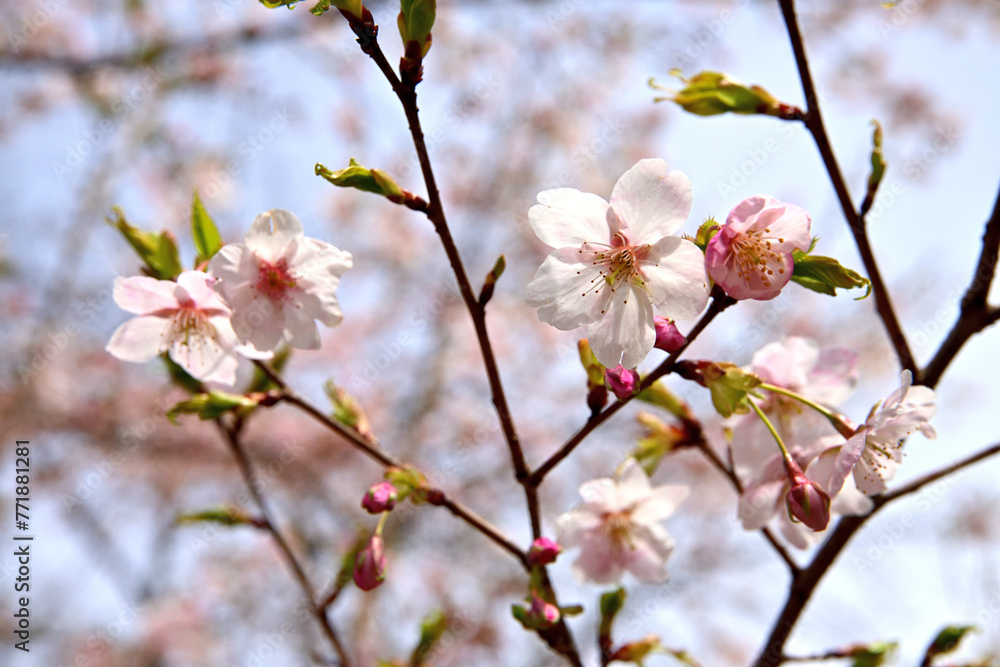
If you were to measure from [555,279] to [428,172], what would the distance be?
213mm

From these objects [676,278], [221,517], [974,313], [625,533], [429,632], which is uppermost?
[974,313]

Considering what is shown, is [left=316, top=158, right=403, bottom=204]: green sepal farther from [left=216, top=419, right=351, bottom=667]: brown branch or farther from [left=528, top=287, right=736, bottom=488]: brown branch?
[left=216, top=419, right=351, bottom=667]: brown branch

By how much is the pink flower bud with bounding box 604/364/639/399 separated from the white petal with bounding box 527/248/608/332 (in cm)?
8

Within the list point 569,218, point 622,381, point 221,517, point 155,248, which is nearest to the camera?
point 622,381

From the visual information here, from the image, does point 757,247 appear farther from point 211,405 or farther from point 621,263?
point 211,405

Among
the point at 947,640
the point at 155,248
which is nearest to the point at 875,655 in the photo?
the point at 947,640

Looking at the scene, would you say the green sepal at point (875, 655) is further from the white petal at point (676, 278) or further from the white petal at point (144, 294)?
the white petal at point (144, 294)

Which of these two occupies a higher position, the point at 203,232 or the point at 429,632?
the point at 203,232

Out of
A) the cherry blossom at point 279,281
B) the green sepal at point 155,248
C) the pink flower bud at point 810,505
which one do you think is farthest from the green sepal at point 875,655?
the green sepal at point 155,248

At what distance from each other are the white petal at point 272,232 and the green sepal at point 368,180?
140 millimetres

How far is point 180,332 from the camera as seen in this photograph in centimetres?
110

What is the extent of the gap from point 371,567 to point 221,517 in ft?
1.74

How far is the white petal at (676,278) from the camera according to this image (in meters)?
0.80

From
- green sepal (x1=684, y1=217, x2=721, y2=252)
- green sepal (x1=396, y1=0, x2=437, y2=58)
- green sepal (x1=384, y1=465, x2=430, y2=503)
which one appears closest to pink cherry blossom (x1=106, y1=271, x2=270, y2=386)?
green sepal (x1=384, y1=465, x2=430, y2=503)
